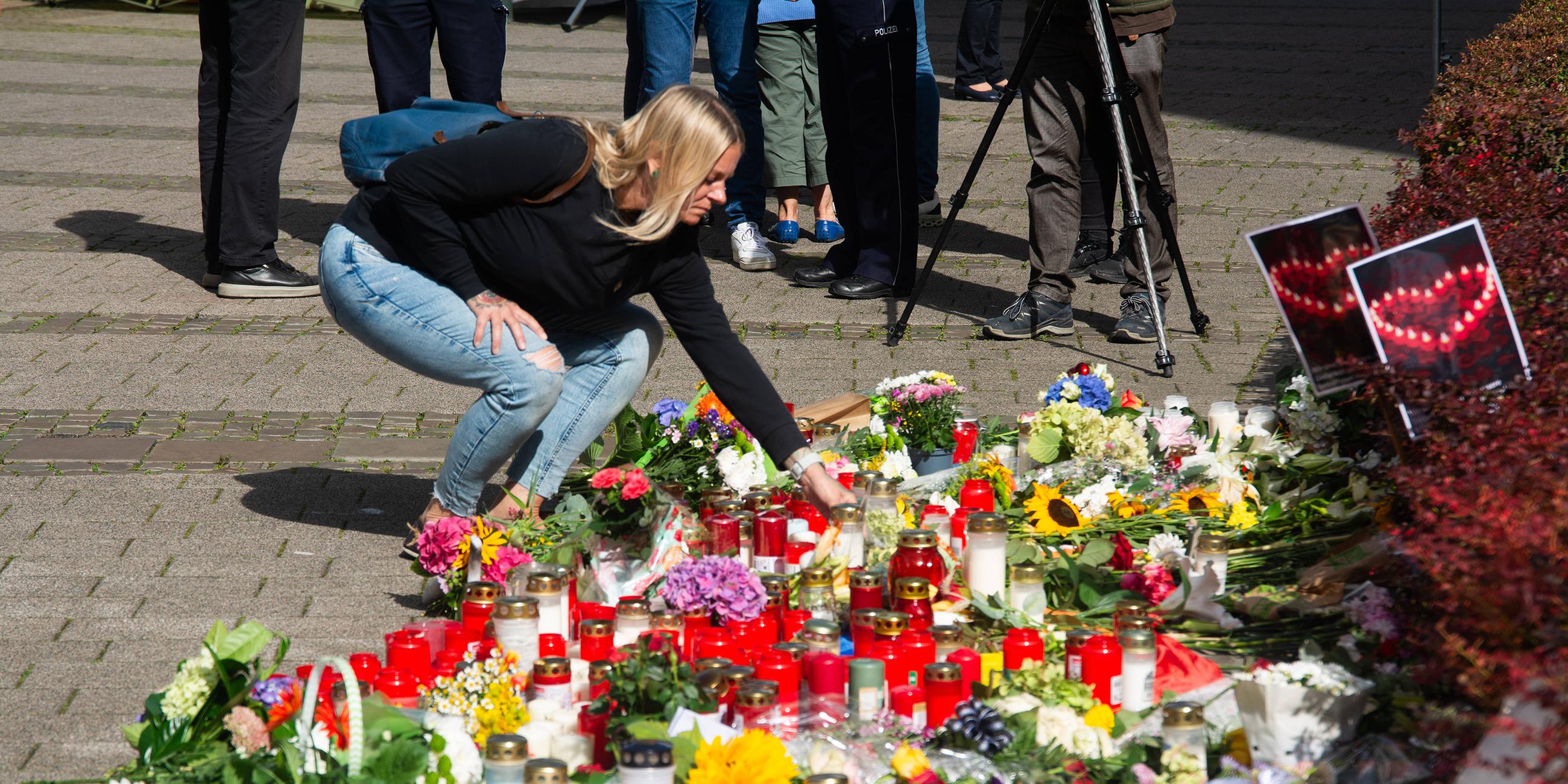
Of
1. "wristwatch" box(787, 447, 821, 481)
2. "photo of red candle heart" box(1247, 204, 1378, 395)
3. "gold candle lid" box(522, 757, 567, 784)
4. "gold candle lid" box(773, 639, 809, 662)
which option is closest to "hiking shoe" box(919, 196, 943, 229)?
"wristwatch" box(787, 447, 821, 481)

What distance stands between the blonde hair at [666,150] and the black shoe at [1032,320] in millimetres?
2627

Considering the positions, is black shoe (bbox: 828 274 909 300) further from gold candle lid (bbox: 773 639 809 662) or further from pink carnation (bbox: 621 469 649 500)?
gold candle lid (bbox: 773 639 809 662)

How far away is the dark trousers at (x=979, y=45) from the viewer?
1051 cm

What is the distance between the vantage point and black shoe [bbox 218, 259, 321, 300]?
621cm

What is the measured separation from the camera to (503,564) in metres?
3.23

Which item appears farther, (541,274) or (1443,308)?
(541,274)

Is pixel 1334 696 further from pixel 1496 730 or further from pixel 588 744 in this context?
pixel 588 744

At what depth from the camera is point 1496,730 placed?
1.71 m

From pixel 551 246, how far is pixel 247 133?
3.07 m

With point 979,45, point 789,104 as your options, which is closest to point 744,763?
point 789,104

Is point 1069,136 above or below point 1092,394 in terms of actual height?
above

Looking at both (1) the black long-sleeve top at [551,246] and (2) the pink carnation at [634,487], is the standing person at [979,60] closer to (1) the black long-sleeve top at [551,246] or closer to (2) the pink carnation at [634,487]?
(1) the black long-sleeve top at [551,246]

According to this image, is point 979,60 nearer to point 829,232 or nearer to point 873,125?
point 829,232

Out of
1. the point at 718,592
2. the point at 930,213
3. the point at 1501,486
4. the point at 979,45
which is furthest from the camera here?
the point at 979,45
